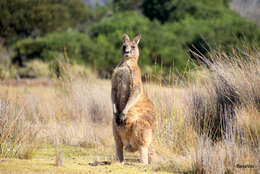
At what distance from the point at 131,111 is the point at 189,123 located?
1180 millimetres

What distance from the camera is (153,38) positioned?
83.3ft

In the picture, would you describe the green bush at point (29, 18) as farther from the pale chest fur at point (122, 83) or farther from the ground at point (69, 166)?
the pale chest fur at point (122, 83)

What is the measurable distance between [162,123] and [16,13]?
24512 mm

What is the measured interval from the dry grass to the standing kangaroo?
1.39 feet

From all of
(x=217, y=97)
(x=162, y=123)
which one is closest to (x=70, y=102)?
(x=162, y=123)

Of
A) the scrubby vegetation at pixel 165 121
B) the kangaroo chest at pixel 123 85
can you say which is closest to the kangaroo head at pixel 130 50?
the kangaroo chest at pixel 123 85

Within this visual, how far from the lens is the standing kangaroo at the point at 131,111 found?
5.75 metres

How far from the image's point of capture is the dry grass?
5141mm

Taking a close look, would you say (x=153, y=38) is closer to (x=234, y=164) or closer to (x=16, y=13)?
(x=16, y=13)

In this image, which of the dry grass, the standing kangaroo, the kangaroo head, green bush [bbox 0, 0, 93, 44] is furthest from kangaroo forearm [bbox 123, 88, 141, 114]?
green bush [bbox 0, 0, 93, 44]

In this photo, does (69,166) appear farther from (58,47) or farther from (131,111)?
(58,47)

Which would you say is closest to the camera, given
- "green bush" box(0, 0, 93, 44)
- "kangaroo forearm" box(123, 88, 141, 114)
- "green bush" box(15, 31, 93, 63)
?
"kangaroo forearm" box(123, 88, 141, 114)

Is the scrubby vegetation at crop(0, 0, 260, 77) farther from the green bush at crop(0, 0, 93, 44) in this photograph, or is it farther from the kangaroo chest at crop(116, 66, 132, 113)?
the kangaroo chest at crop(116, 66, 132, 113)

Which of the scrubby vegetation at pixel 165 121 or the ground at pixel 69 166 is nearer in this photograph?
the ground at pixel 69 166
